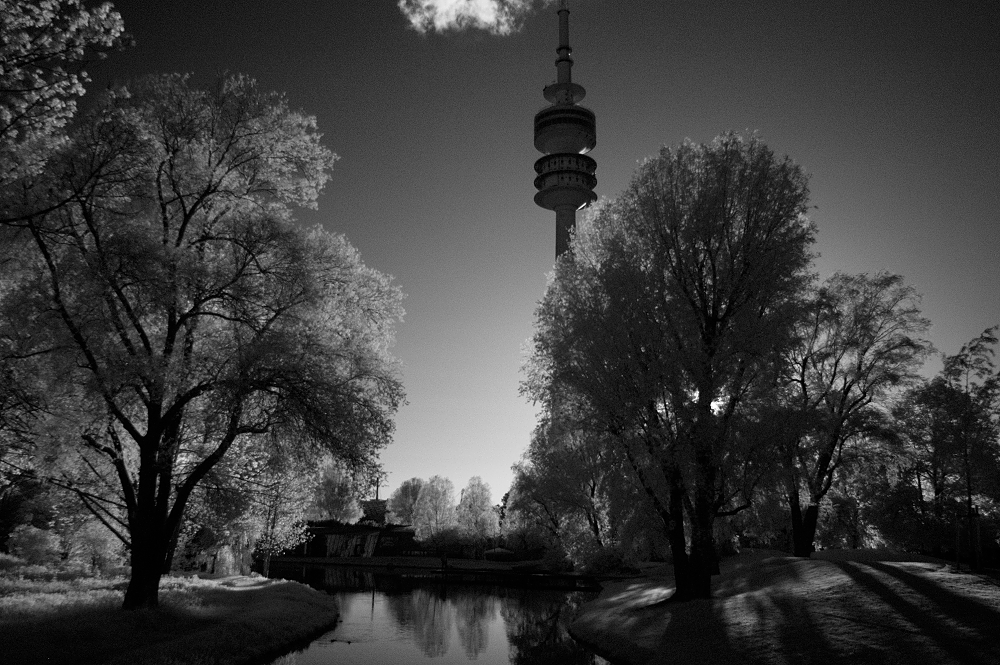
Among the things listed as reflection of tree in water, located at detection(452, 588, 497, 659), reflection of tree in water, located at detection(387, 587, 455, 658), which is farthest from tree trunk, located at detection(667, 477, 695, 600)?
reflection of tree in water, located at detection(387, 587, 455, 658)

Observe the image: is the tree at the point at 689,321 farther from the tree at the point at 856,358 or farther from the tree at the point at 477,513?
the tree at the point at 477,513

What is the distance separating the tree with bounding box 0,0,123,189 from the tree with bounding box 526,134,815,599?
15.6 m

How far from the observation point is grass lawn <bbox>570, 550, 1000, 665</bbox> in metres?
12.6

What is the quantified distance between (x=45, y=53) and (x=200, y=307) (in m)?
10.9

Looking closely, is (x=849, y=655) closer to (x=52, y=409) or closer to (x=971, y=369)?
(x=52, y=409)

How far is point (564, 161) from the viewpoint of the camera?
312ft

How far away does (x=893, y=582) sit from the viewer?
16.5 metres

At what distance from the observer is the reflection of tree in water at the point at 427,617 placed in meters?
21.6

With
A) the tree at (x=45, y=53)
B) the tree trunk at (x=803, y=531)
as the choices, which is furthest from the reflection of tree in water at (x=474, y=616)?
the tree at (x=45, y=53)

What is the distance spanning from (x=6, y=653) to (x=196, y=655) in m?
3.79

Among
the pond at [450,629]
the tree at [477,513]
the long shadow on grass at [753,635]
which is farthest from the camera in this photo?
the tree at [477,513]

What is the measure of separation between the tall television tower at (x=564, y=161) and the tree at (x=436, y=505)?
47.2 m

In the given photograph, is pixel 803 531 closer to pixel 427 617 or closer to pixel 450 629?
pixel 450 629

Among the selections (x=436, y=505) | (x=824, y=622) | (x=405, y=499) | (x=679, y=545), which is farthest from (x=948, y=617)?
(x=405, y=499)
